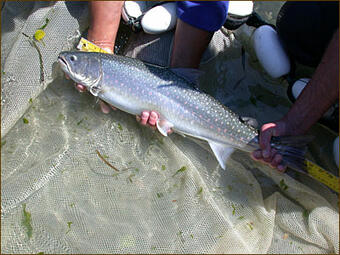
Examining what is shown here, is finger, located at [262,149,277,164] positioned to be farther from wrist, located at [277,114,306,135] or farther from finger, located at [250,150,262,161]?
wrist, located at [277,114,306,135]

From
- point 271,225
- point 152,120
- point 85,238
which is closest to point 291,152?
point 271,225

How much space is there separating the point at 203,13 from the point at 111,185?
1.48 m

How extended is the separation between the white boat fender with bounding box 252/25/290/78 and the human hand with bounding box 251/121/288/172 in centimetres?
67

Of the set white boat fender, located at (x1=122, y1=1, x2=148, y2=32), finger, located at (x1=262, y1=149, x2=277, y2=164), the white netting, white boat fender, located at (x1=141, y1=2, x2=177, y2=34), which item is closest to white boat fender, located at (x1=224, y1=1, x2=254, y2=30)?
white boat fender, located at (x1=141, y1=2, x2=177, y2=34)

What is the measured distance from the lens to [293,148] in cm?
249

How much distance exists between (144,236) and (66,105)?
49.1 inches

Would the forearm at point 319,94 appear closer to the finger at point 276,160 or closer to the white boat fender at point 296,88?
the finger at point 276,160

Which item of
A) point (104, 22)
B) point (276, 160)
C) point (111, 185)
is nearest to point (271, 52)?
point (276, 160)

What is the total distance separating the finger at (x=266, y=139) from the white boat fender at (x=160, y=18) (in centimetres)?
121

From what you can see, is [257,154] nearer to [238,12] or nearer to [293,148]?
[293,148]

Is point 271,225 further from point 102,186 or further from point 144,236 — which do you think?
point 102,186

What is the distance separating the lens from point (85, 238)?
7.50 feet

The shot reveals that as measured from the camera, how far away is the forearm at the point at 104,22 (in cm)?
280

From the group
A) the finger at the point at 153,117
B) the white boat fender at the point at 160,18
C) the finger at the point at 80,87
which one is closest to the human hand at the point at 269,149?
the finger at the point at 153,117
